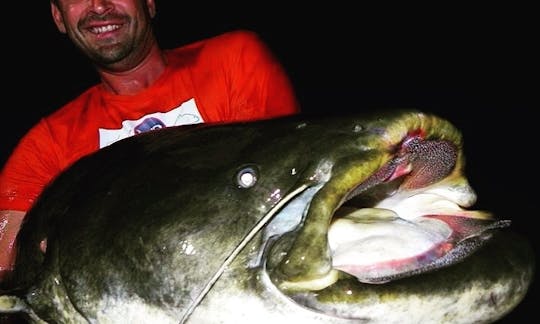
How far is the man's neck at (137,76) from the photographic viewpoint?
133 inches

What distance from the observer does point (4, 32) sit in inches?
667

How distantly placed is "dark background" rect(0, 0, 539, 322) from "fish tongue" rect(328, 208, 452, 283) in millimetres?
8092

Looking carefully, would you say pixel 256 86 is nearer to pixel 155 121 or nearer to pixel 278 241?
pixel 155 121

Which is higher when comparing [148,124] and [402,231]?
→ [402,231]

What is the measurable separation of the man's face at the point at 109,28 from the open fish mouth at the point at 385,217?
1.95 meters

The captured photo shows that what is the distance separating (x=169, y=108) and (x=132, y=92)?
0.96ft

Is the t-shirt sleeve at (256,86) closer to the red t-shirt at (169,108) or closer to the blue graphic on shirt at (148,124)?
the red t-shirt at (169,108)

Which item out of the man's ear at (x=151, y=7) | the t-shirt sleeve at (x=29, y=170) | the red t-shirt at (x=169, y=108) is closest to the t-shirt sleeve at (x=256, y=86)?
the red t-shirt at (x=169, y=108)

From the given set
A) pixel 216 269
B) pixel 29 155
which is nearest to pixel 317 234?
pixel 216 269

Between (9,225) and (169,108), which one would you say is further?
(169,108)

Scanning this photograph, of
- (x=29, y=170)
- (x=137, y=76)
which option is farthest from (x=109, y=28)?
(x=29, y=170)

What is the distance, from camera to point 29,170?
3.22 meters

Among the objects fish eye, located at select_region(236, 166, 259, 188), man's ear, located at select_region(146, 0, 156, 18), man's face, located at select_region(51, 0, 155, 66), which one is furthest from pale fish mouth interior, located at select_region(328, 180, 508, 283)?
man's ear, located at select_region(146, 0, 156, 18)

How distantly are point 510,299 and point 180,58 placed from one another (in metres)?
2.37
